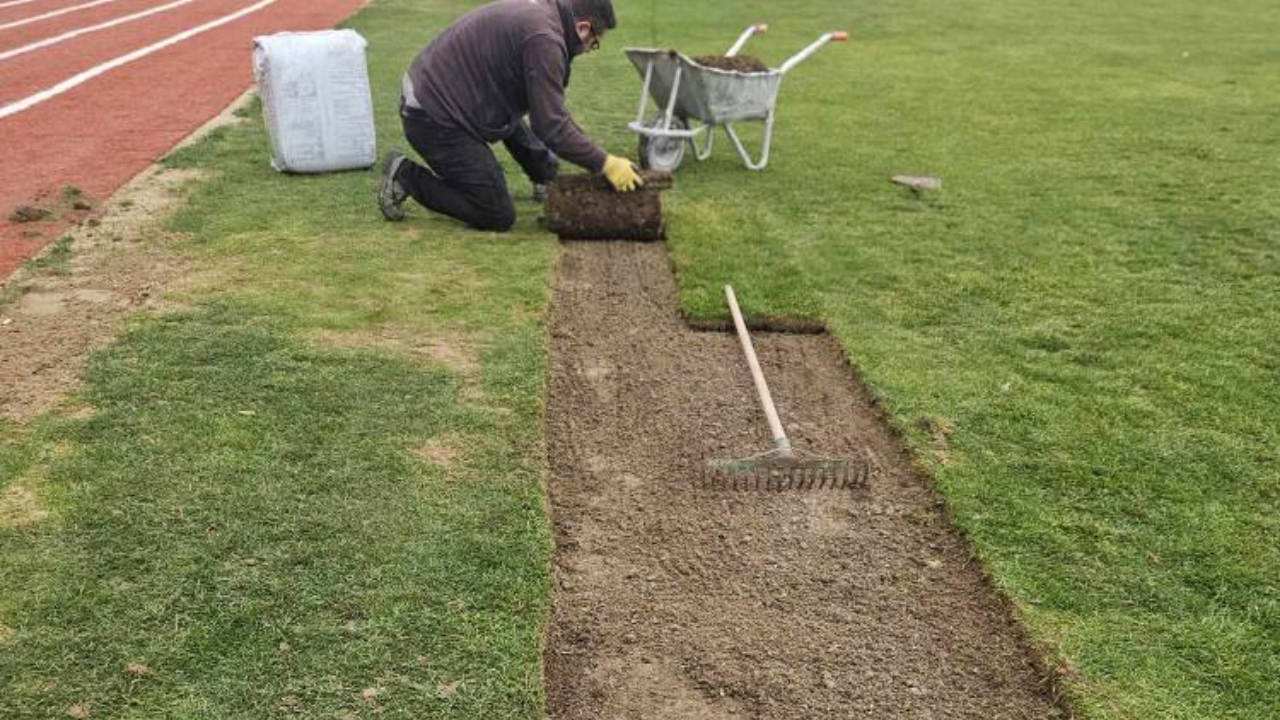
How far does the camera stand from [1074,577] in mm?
3012

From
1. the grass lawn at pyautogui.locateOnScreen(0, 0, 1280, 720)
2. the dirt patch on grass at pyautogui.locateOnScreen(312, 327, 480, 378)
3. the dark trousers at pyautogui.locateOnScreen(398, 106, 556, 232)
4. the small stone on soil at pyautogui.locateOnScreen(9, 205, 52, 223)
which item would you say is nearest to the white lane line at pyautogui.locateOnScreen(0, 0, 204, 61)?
the grass lawn at pyautogui.locateOnScreen(0, 0, 1280, 720)

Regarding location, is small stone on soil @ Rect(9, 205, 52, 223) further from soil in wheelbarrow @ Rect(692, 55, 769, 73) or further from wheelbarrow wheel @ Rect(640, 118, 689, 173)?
soil in wheelbarrow @ Rect(692, 55, 769, 73)

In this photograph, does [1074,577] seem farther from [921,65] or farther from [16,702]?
[921,65]

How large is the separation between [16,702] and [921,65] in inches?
438

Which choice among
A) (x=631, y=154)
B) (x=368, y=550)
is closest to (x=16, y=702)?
(x=368, y=550)

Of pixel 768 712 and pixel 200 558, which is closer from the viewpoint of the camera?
pixel 768 712

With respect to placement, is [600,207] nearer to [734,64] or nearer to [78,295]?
[734,64]

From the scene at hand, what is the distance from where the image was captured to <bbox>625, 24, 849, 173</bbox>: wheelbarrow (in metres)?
6.71

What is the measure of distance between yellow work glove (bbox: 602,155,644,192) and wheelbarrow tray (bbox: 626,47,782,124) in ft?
4.33

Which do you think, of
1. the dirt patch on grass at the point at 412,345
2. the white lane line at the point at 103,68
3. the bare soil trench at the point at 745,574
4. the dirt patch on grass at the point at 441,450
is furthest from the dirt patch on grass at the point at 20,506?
the white lane line at the point at 103,68

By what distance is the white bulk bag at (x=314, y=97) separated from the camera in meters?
6.52

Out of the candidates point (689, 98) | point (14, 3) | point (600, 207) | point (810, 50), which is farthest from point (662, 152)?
point (14, 3)

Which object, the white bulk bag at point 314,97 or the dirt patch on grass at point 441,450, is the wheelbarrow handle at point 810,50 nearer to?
the white bulk bag at point 314,97

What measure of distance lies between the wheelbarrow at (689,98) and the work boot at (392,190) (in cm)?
161
